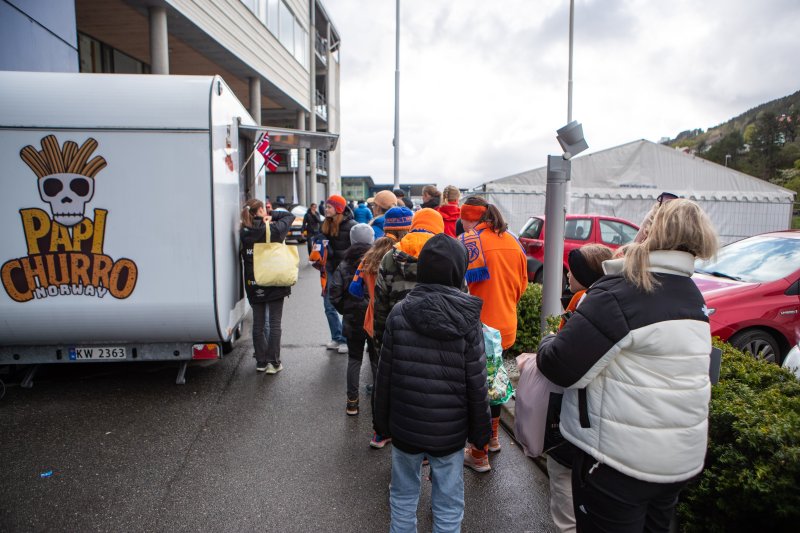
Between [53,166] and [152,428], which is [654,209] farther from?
[53,166]

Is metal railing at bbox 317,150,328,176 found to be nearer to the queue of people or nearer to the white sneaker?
the white sneaker

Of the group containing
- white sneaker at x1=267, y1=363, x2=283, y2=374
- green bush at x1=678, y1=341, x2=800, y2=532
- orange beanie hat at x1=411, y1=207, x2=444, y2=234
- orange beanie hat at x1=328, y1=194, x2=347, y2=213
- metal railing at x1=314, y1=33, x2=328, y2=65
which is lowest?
white sneaker at x1=267, y1=363, x2=283, y2=374

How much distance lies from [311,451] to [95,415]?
7.11ft

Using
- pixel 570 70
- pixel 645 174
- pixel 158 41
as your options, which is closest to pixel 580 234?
pixel 570 70

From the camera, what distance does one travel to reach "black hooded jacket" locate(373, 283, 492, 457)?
2.40 metres

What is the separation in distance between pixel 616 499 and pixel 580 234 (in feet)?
31.0

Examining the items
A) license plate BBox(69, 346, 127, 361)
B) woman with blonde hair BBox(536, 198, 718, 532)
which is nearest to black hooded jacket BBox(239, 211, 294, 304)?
license plate BBox(69, 346, 127, 361)

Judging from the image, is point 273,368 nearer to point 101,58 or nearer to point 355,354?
point 355,354

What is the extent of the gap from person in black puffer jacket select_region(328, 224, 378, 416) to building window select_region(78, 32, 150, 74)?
14648 mm

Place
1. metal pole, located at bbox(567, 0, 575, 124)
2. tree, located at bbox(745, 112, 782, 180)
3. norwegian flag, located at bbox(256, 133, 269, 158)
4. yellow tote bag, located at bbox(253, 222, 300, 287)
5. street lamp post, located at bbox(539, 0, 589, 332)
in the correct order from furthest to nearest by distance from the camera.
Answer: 1. tree, located at bbox(745, 112, 782, 180)
2. metal pole, located at bbox(567, 0, 575, 124)
3. norwegian flag, located at bbox(256, 133, 269, 158)
4. yellow tote bag, located at bbox(253, 222, 300, 287)
5. street lamp post, located at bbox(539, 0, 589, 332)

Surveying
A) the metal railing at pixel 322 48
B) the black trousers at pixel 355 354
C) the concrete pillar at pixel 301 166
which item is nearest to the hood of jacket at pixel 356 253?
the black trousers at pixel 355 354

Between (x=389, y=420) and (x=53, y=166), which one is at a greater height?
(x=53, y=166)

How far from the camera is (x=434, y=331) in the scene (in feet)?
7.75

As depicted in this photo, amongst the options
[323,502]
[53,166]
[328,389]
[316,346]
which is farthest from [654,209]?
[316,346]
